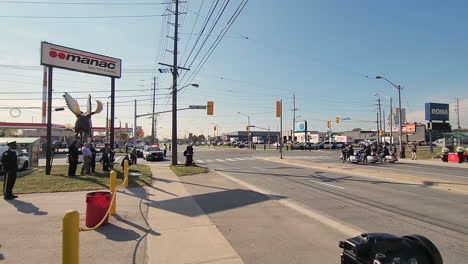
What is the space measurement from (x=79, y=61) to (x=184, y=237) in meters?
16.0

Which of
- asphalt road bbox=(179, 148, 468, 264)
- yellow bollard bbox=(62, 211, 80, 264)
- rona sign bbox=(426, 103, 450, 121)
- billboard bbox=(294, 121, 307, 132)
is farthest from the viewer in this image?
billboard bbox=(294, 121, 307, 132)

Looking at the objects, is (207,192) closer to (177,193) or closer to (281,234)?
(177,193)

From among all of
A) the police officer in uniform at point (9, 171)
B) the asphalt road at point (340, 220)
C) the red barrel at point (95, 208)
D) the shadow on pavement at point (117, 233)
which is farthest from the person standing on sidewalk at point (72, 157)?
the shadow on pavement at point (117, 233)

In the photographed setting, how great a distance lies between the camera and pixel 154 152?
1245 inches

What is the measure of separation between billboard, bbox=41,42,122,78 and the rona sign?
42838 millimetres

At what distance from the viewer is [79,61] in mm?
17672

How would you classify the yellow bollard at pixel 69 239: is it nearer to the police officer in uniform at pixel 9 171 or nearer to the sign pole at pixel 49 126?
the police officer in uniform at pixel 9 171

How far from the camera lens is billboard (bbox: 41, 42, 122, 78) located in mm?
16180

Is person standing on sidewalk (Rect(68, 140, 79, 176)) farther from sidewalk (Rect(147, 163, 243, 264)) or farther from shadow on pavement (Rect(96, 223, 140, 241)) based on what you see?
shadow on pavement (Rect(96, 223, 140, 241))

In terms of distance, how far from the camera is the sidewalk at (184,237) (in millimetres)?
4713

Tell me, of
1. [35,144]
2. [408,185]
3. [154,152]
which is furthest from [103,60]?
[408,185]

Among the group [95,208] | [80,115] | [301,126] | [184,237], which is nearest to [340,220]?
[184,237]

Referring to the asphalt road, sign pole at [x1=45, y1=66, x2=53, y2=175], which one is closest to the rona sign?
the asphalt road

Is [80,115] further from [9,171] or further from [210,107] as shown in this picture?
[9,171]
